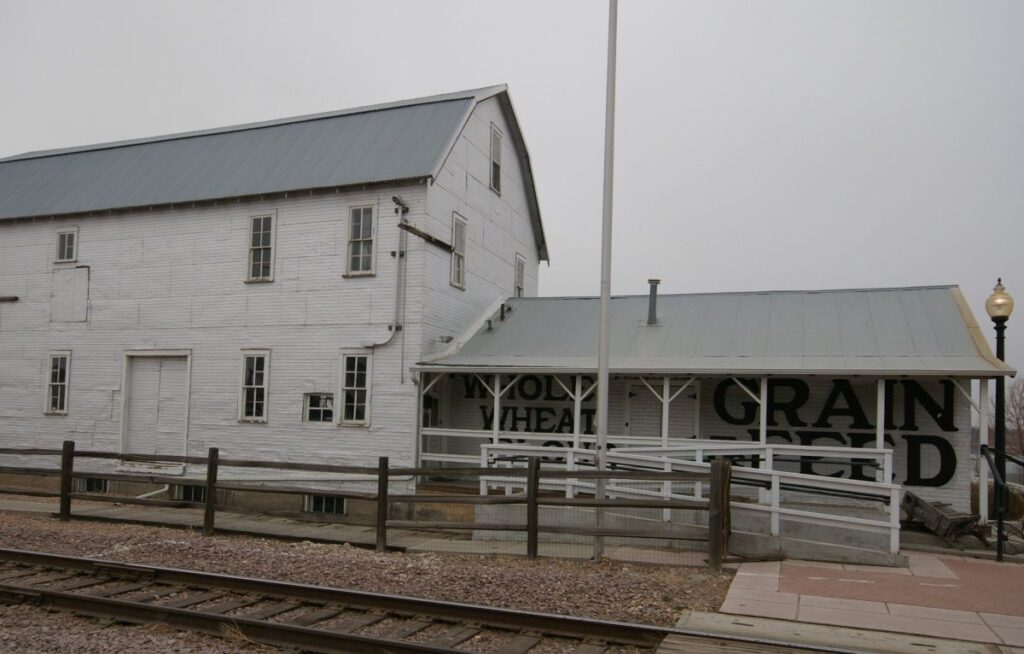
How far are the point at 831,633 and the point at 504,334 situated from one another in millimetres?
12648

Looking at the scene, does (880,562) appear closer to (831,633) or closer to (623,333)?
(831,633)

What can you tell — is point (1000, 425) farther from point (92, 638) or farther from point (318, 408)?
point (318, 408)

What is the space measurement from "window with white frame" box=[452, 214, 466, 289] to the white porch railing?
391 centimetres

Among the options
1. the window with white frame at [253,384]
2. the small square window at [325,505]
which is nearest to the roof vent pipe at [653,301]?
the small square window at [325,505]

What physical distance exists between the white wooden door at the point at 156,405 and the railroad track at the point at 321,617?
35.4 ft

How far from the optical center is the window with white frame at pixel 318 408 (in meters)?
19.1

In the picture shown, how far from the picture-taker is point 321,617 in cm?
824

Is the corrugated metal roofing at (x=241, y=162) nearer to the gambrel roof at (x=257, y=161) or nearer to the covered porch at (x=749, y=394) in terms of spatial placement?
the gambrel roof at (x=257, y=161)

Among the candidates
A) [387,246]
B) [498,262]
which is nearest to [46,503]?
[387,246]

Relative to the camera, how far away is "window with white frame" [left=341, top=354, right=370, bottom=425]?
18.8m

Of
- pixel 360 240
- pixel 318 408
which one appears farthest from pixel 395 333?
pixel 318 408

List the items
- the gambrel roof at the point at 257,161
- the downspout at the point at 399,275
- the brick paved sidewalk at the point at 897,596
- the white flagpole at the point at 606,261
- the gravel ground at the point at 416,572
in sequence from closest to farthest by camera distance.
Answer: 1. the brick paved sidewalk at the point at 897,596
2. the gravel ground at the point at 416,572
3. the white flagpole at the point at 606,261
4. the downspout at the point at 399,275
5. the gambrel roof at the point at 257,161

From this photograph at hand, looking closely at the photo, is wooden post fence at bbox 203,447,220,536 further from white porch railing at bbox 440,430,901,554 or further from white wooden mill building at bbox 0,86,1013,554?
white wooden mill building at bbox 0,86,1013,554

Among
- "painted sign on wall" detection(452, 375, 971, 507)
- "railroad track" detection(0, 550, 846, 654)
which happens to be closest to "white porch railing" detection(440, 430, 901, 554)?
"painted sign on wall" detection(452, 375, 971, 507)
